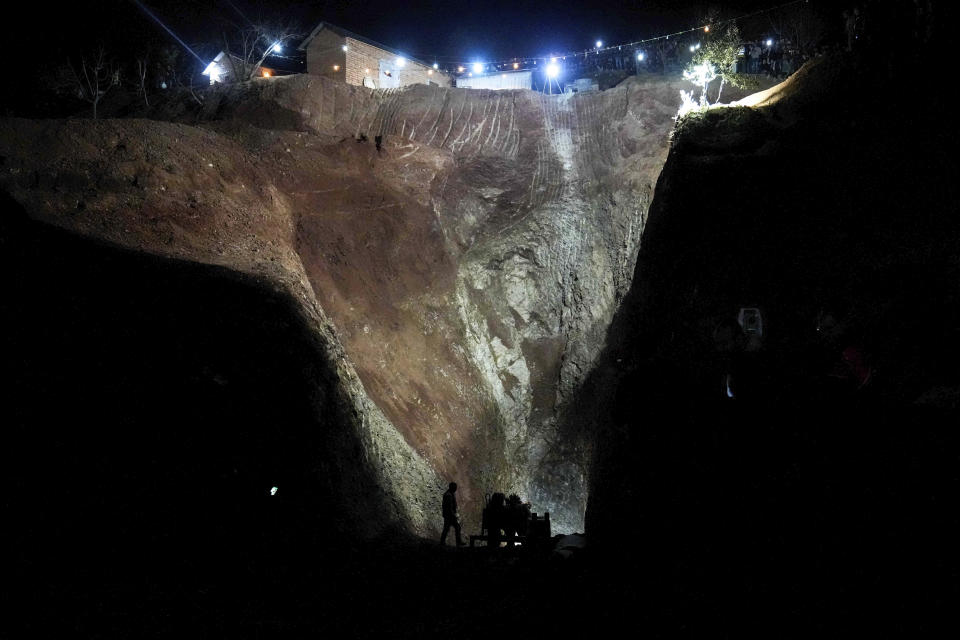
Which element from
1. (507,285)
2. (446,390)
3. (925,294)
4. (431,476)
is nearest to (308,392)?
(431,476)

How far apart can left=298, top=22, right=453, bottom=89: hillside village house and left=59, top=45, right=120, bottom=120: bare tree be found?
14.4 m

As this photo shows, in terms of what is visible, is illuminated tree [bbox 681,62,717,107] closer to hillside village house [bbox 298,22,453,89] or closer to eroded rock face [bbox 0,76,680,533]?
eroded rock face [bbox 0,76,680,533]

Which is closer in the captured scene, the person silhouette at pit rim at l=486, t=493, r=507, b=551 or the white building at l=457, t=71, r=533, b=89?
the person silhouette at pit rim at l=486, t=493, r=507, b=551

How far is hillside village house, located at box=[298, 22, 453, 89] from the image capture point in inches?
1545

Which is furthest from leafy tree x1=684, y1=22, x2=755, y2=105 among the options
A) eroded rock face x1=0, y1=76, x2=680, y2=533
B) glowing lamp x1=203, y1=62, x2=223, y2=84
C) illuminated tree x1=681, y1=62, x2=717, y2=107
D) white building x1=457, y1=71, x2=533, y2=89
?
glowing lamp x1=203, y1=62, x2=223, y2=84

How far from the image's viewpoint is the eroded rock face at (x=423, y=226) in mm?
15102

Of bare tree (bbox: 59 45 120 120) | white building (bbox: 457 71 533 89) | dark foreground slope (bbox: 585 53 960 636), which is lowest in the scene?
dark foreground slope (bbox: 585 53 960 636)

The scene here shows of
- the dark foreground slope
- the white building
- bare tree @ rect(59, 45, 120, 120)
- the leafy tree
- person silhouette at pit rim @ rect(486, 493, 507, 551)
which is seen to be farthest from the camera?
the white building

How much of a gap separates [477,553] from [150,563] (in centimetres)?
568

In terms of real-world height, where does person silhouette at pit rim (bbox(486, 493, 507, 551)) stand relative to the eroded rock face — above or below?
below

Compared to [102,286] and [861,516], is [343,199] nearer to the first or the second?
[102,286]

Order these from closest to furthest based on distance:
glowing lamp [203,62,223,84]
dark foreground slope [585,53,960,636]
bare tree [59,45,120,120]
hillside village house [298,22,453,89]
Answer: dark foreground slope [585,53,960,636], bare tree [59,45,120,120], hillside village house [298,22,453,89], glowing lamp [203,62,223,84]

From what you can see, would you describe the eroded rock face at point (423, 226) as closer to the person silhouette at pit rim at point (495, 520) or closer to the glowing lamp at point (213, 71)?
the person silhouette at pit rim at point (495, 520)

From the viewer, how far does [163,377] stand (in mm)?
9250
